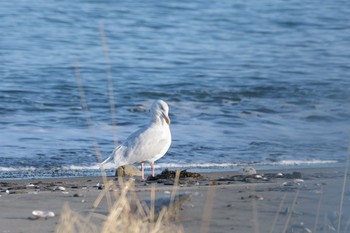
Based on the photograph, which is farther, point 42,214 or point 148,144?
point 148,144

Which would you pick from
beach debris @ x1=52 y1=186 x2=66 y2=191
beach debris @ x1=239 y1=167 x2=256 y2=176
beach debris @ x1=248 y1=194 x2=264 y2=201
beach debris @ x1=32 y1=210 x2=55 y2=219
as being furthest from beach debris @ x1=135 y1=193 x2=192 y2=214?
beach debris @ x1=239 y1=167 x2=256 y2=176

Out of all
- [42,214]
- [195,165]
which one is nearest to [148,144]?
[195,165]

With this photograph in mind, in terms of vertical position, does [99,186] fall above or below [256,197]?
below

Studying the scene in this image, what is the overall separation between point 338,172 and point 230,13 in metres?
18.3

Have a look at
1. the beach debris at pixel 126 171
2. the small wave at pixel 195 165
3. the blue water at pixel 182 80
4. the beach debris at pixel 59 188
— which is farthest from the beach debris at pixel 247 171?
the beach debris at pixel 59 188

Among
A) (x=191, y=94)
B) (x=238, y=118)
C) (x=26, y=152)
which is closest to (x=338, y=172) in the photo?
(x=26, y=152)

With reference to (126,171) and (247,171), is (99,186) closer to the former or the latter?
(126,171)

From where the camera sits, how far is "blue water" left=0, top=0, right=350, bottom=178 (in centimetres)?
1052

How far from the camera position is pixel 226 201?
6527 mm

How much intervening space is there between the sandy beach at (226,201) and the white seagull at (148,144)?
33 centimetres

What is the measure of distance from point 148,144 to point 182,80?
8.48m

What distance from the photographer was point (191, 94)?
611 inches

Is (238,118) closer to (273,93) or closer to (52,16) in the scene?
(273,93)

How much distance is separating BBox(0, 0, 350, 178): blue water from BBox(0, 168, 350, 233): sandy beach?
0.99 m
